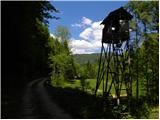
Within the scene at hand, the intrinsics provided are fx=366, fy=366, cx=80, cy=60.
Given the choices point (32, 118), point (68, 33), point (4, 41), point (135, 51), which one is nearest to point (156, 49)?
point (135, 51)

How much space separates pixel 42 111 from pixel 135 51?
15.5 m

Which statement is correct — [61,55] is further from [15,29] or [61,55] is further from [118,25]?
[118,25]

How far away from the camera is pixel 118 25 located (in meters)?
20.1

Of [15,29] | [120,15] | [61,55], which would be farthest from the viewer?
[61,55]

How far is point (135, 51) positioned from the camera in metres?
31.2

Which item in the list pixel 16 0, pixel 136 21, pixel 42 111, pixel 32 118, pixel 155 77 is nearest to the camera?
pixel 32 118

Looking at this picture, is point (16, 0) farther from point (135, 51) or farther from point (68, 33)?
point (68, 33)

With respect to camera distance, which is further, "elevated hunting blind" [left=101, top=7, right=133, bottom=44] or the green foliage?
the green foliage

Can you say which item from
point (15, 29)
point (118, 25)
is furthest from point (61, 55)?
point (118, 25)

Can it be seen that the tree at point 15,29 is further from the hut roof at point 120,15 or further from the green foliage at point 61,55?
the green foliage at point 61,55

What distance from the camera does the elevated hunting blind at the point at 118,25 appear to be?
20000 mm

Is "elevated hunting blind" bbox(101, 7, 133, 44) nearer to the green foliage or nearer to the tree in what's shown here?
the tree

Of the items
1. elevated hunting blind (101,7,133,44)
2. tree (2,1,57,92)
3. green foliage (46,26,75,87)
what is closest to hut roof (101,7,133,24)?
elevated hunting blind (101,7,133,44)

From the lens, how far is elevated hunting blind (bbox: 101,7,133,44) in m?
20.0
